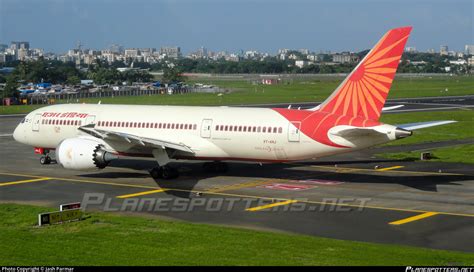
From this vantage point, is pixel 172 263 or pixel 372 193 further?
pixel 372 193

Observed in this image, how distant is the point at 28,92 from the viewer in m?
173

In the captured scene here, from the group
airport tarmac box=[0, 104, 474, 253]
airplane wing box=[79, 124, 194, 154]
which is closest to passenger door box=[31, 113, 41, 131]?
airport tarmac box=[0, 104, 474, 253]

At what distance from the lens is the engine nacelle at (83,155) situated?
4584cm

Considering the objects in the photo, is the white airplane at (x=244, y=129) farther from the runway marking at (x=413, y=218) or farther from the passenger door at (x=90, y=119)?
the runway marking at (x=413, y=218)

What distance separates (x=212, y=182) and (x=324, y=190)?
306 inches

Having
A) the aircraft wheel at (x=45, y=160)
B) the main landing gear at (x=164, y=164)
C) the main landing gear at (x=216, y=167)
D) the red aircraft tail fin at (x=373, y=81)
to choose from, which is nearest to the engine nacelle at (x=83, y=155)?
the main landing gear at (x=164, y=164)

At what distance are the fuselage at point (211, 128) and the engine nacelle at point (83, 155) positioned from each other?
2.64 m

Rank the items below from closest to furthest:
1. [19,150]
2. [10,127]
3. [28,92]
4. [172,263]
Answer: [172,263], [19,150], [10,127], [28,92]

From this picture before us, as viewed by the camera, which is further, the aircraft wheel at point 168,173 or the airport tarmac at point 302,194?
the aircraft wheel at point 168,173

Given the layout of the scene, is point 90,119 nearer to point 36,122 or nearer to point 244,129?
point 36,122

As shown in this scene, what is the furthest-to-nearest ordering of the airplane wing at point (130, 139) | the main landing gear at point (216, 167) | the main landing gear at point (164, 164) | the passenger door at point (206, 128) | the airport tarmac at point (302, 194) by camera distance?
1. the main landing gear at point (216, 167)
2. the passenger door at point (206, 128)
3. the main landing gear at point (164, 164)
4. the airplane wing at point (130, 139)
5. the airport tarmac at point (302, 194)

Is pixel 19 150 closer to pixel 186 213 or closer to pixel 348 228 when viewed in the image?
pixel 186 213

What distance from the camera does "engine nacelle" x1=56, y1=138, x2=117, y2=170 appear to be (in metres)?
45.8

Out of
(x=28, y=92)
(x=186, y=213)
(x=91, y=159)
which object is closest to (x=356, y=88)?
(x=186, y=213)
